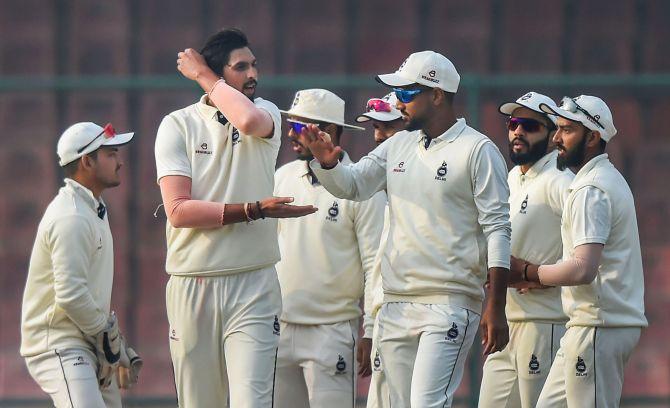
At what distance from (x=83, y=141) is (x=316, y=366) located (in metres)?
1.39

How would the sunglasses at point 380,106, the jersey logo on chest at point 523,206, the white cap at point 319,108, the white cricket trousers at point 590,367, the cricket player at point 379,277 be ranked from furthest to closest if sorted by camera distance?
the sunglasses at point 380,106 < the white cap at point 319,108 < the jersey logo on chest at point 523,206 < the cricket player at point 379,277 < the white cricket trousers at point 590,367

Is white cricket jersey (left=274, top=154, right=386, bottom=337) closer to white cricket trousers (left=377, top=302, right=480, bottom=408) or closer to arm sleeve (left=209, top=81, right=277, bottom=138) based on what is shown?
white cricket trousers (left=377, top=302, right=480, bottom=408)

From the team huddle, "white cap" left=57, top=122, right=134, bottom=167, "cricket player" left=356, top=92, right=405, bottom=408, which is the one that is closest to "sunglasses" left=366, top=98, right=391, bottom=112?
"cricket player" left=356, top=92, right=405, bottom=408

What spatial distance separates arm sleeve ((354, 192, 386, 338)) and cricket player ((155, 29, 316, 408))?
0.84 m

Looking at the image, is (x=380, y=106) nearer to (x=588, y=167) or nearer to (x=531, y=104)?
(x=531, y=104)

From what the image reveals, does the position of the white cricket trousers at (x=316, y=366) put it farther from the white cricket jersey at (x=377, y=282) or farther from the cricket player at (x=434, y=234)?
the cricket player at (x=434, y=234)

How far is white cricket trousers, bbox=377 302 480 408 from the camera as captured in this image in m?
6.77

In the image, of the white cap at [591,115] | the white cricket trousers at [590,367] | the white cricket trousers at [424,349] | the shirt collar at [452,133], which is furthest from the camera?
the white cap at [591,115]

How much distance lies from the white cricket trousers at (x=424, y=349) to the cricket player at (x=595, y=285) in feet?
1.49

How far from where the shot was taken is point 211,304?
6.93 metres

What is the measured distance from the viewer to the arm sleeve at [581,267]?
22.9 feet

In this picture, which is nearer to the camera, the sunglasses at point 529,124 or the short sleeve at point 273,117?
the short sleeve at point 273,117

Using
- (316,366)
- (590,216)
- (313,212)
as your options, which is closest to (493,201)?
(590,216)

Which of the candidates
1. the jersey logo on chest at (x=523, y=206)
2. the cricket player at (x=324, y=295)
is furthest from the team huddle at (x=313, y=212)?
the cricket player at (x=324, y=295)
